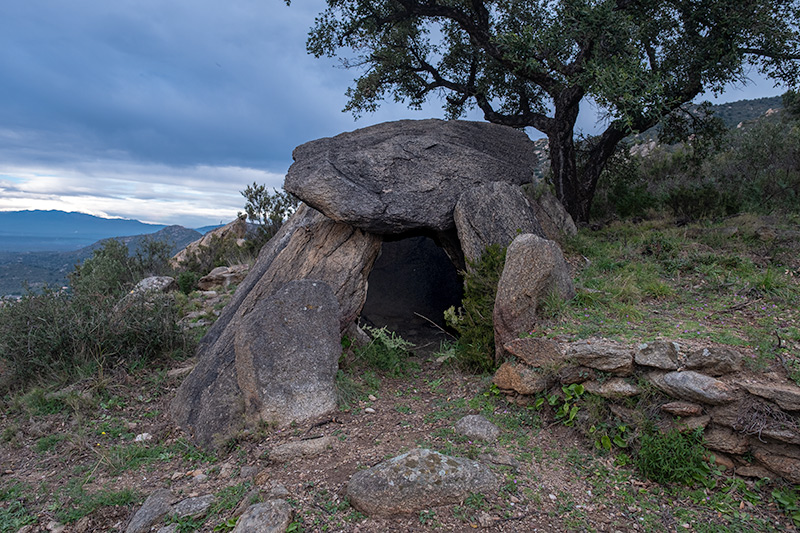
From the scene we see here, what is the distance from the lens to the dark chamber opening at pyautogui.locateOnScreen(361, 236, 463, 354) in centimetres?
964

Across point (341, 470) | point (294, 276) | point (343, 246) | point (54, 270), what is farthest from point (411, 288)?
point (54, 270)

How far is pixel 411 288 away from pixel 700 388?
708 centimetres

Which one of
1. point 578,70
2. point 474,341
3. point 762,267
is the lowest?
point 474,341

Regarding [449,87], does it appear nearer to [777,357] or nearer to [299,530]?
[777,357]

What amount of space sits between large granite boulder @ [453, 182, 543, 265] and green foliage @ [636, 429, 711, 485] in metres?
3.31

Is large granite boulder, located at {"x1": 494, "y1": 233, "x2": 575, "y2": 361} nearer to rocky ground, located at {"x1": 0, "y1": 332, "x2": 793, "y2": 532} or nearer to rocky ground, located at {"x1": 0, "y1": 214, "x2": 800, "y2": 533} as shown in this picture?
rocky ground, located at {"x1": 0, "y1": 214, "x2": 800, "y2": 533}

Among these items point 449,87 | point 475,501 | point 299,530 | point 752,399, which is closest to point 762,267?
point 752,399

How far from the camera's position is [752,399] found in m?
3.83

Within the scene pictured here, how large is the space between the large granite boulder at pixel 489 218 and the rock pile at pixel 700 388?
7.11ft

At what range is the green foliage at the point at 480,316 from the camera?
5.98 metres

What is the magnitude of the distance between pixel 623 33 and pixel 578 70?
1131mm

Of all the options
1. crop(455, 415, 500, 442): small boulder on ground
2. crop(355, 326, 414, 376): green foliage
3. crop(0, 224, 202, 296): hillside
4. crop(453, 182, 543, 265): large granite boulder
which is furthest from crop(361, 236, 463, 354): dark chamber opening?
crop(0, 224, 202, 296): hillside

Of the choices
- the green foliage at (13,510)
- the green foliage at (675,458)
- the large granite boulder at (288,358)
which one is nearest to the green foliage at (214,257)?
the large granite boulder at (288,358)

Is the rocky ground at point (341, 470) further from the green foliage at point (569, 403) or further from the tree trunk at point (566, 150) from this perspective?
the tree trunk at point (566, 150)
